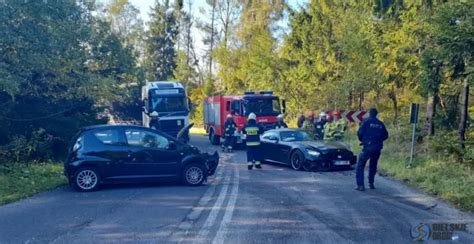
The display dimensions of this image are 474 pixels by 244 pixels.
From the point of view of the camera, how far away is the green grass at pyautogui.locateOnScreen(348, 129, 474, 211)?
11.7 m

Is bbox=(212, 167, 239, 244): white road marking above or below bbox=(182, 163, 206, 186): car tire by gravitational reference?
below

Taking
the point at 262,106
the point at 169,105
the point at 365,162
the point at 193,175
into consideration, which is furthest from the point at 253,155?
the point at 169,105

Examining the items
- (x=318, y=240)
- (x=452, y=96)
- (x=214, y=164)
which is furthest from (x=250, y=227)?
(x=452, y=96)

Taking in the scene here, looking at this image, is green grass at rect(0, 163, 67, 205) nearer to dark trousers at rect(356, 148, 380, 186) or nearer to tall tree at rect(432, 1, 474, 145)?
dark trousers at rect(356, 148, 380, 186)

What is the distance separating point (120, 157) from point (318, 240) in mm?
6842

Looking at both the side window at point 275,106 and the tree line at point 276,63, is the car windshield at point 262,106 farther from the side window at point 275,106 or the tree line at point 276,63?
the tree line at point 276,63

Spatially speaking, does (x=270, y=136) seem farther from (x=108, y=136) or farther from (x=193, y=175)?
(x=108, y=136)

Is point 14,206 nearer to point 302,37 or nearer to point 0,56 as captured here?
point 0,56

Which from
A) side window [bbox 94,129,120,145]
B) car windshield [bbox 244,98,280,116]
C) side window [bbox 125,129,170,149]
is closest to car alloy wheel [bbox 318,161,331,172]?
side window [bbox 125,129,170,149]

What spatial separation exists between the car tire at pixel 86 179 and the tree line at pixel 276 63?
3158 mm

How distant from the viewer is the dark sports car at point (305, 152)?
17062 mm

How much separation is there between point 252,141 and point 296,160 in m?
1.54

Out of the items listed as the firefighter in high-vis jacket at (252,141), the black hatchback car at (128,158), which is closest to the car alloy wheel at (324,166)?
the firefighter in high-vis jacket at (252,141)

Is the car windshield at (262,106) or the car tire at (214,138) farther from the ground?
the car windshield at (262,106)
